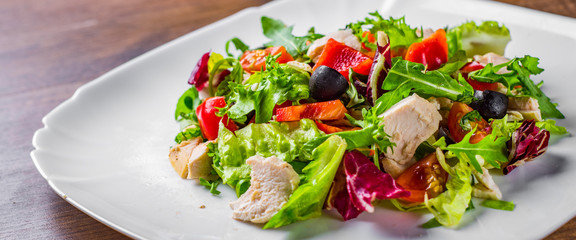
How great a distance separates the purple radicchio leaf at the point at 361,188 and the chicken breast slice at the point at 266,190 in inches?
9.2

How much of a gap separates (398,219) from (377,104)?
0.64 metres

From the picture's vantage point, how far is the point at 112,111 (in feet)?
12.5

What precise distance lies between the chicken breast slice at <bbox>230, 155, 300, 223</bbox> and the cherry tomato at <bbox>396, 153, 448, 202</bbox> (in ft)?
1.76

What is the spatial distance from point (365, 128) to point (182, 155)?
42.8 inches

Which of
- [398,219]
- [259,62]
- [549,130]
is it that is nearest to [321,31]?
[259,62]

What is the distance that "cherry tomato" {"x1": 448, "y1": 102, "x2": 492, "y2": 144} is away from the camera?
283 centimetres

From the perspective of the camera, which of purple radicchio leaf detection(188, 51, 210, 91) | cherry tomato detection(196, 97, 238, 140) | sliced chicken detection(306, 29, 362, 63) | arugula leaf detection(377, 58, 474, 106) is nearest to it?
arugula leaf detection(377, 58, 474, 106)

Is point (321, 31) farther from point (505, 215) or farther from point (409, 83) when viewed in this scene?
point (505, 215)

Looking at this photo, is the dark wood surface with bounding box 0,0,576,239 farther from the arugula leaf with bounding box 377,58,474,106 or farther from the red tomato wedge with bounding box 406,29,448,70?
the red tomato wedge with bounding box 406,29,448,70

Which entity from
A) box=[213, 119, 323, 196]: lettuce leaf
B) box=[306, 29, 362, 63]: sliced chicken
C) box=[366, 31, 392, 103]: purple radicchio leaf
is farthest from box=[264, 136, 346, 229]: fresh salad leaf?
box=[306, 29, 362, 63]: sliced chicken

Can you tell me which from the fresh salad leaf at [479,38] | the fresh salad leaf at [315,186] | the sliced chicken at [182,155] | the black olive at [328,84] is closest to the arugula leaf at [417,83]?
the black olive at [328,84]

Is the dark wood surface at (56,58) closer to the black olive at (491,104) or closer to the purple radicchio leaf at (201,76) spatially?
the black olive at (491,104)

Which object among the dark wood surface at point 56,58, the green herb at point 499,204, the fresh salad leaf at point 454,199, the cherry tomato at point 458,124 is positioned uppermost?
the cherry tomato at point 458,124

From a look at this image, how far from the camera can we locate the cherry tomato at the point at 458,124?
2.83 metres
